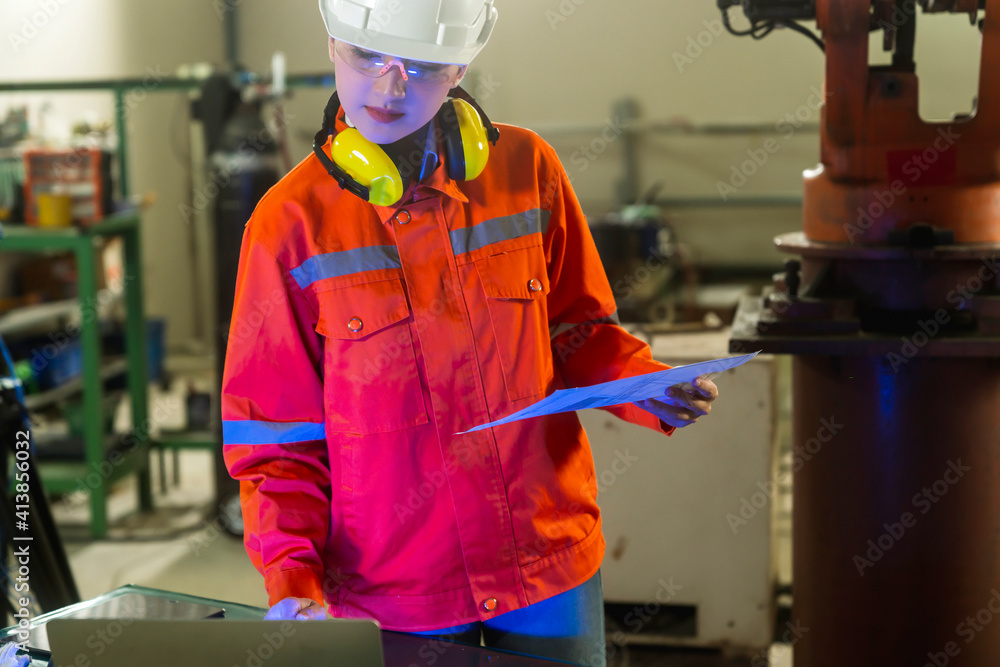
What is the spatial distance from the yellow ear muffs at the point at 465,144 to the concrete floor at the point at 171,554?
161 cm

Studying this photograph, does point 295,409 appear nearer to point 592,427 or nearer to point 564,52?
point 592,427

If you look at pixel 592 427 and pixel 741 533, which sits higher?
pixel 592 427

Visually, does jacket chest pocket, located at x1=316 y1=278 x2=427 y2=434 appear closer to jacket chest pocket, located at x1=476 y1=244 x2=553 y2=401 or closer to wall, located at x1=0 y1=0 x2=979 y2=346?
jacket chest pocket, located at x1=476 y1=244 x2=553 y2=401

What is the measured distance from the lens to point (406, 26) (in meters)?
0.96

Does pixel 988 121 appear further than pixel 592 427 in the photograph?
No

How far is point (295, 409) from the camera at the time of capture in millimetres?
1015

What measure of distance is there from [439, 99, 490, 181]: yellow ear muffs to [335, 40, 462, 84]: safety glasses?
56 millimetres

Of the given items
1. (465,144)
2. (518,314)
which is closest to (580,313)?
(518,314)

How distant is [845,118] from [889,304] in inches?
11.6

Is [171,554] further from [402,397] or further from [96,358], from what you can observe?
[402,397]

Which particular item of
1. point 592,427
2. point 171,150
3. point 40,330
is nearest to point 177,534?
point 40,330

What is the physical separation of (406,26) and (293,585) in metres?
0.58

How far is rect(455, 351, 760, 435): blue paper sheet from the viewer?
87cm

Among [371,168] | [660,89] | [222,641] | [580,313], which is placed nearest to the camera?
[222,641]
